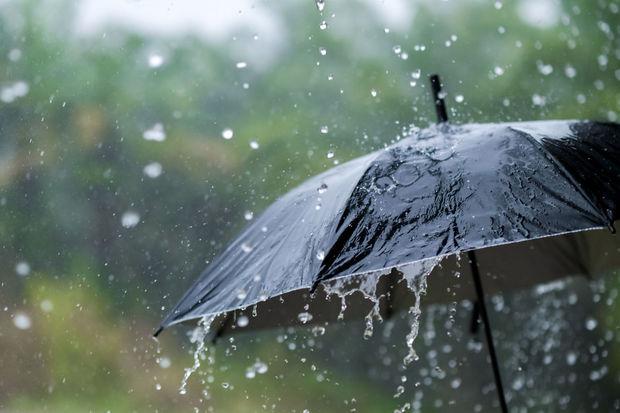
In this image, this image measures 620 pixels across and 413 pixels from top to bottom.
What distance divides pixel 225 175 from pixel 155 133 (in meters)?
0.53

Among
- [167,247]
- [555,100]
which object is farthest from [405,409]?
[555,100]

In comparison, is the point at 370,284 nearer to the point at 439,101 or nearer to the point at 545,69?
the point at 439,101

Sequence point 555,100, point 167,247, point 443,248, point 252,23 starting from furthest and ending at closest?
1. point 252,23
2. point 555,100
3. point 167,247
4. point 443,248

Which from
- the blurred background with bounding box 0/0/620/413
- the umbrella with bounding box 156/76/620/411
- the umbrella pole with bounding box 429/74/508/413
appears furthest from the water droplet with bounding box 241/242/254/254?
the blurred background with bounding box 0/0/620/413

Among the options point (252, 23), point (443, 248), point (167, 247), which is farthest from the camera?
point (252, 23)

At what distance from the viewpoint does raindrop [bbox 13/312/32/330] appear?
530cm

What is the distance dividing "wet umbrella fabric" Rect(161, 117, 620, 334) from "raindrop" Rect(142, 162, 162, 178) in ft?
11.1

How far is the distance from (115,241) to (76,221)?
278mm

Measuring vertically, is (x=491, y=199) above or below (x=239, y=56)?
below

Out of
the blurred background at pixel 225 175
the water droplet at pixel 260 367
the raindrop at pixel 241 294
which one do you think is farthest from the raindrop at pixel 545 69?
the raindrop at pixel 241 294

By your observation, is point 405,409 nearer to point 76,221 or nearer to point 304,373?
point 304,373

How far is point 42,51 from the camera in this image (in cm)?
561

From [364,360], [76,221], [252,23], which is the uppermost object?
[252,23]

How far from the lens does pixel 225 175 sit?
17.8ft
